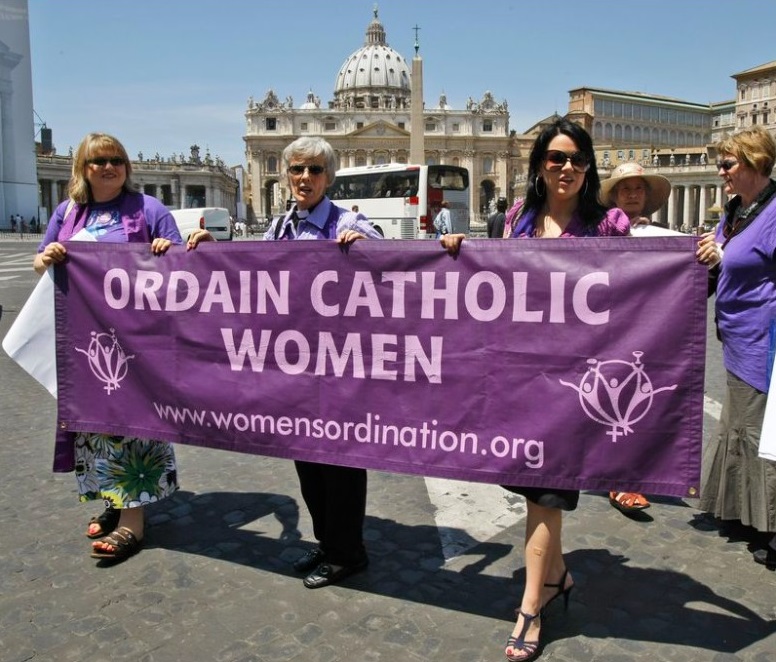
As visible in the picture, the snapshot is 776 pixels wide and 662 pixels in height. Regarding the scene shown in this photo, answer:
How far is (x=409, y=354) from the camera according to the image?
303cm

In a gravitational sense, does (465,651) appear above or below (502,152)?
below

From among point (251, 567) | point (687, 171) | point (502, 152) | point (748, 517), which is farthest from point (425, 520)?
point (502, 152)

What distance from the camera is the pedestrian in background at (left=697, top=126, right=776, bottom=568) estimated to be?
3.29 m

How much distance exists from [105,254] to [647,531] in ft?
9.80

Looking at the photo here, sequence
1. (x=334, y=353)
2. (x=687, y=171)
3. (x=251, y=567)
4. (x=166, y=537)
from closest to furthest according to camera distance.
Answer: (x=334, y=353) < (x=251, y=567) < (x=166, y=537) < (x=687, y=171)

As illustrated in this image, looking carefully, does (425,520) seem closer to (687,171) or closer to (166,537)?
(166,537)

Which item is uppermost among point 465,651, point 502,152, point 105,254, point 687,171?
point 502,152

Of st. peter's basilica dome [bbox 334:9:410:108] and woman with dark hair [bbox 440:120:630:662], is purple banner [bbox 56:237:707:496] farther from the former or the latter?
st. peter's basilica dome [bbox 334:9:410:108]

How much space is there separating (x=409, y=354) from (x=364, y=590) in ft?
3.40

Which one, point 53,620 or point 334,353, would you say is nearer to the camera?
point 53,620

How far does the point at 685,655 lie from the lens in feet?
8.83

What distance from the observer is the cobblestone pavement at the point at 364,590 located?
277cm

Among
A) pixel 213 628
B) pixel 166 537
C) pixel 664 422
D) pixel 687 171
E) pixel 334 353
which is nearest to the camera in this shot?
pixel 664 422

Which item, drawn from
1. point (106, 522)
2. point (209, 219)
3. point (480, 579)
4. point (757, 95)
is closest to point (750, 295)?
point (480, 579)
